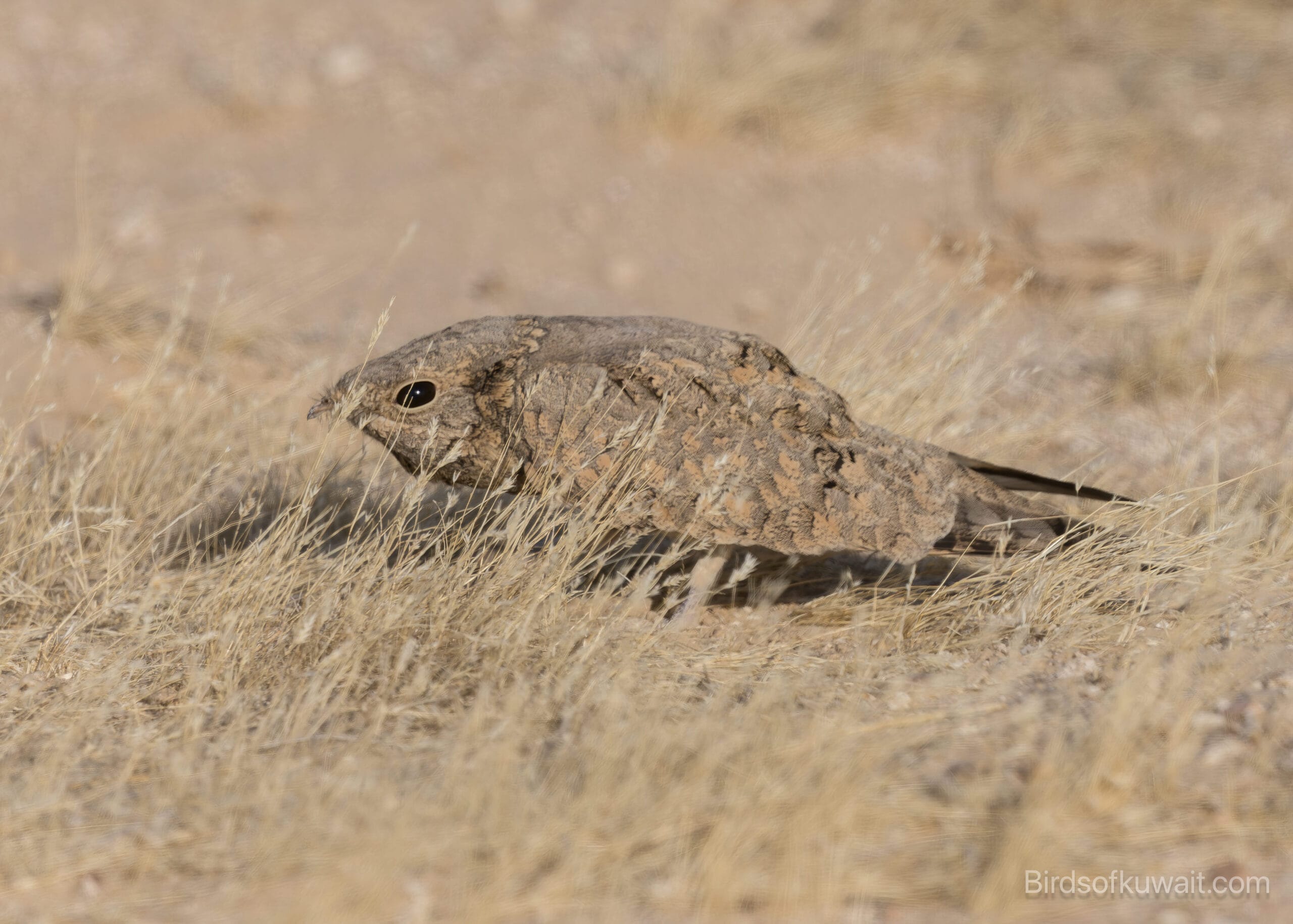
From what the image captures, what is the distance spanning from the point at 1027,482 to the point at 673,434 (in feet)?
4.33

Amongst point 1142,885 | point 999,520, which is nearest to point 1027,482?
point 999,520

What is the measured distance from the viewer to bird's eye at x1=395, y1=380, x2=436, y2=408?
11.9 ft

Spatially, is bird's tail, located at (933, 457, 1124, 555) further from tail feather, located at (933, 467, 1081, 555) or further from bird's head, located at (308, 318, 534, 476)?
bird's head, located at (308, 318, 534, 476)

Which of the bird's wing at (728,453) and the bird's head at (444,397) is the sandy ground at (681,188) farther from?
the bird's head at (444,397)

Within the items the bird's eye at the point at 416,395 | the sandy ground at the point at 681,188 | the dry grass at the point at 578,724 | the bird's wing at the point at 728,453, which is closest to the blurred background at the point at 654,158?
the sandy ground at the point at 681,188

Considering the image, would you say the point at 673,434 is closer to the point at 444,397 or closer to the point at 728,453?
the point at 728,453

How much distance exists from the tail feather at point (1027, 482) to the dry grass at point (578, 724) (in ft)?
0.58

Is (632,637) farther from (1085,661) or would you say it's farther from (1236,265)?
(1236,265)

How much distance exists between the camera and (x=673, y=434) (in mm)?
3479

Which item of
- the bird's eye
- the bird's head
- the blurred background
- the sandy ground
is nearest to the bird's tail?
the sandy ground

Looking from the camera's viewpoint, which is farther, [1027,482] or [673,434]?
[1027,482]

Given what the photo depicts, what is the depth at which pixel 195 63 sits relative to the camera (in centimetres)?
932

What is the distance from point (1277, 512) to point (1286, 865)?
209 cm

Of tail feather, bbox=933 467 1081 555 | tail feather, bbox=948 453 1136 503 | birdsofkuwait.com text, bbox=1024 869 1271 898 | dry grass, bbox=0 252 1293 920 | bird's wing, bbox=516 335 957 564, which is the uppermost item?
bird's wing, bbox=516 335 957 564
